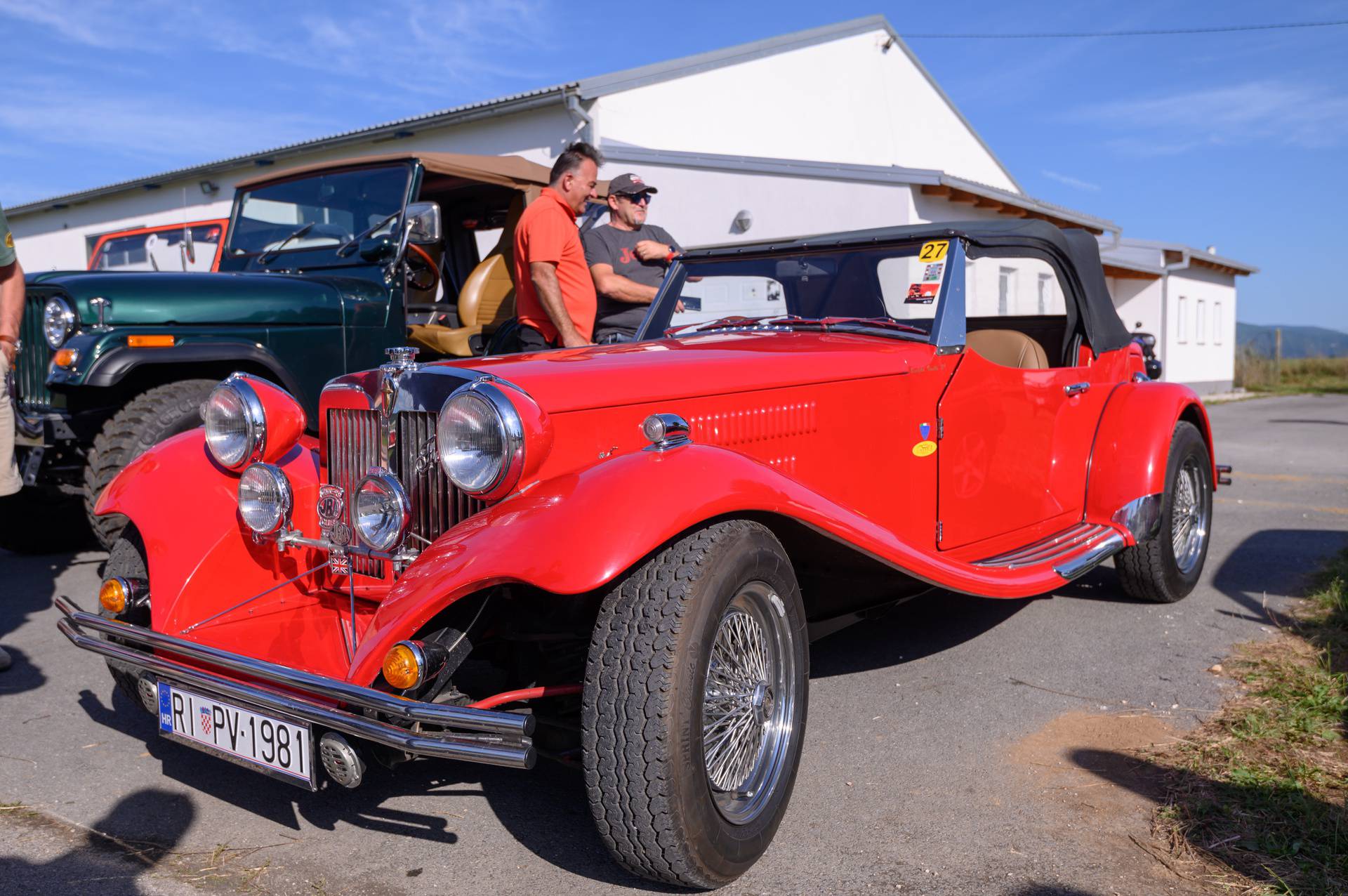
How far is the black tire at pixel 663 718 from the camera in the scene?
2055mm

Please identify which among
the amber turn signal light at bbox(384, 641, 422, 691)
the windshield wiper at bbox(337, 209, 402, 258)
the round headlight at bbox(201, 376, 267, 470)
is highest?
the windshield wiper at bbox(337, 209, 402, 258)

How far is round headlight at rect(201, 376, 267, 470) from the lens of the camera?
118 inches

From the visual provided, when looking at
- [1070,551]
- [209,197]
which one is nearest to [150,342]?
[1070,551]

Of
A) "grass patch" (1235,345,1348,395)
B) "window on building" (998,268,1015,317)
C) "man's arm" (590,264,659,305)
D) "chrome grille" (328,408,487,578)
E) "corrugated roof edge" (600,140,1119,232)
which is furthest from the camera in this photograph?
"grass patch" (1235,345,1348,395)

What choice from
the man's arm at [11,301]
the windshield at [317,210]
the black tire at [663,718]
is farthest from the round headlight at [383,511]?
the windshield at [317,210]

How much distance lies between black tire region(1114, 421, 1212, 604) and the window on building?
7802 mm

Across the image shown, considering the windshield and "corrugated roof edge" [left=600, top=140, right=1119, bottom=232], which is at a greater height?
"corrugated roof edge" [left=600, top=140, right=1119, bottom=232]

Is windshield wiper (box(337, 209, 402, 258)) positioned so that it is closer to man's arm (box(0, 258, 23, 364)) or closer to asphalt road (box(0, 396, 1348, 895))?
man's arm (box(0, 258, 23, 364))

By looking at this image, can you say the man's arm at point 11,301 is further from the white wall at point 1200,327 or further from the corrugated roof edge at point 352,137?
the white wall at point 1200,327

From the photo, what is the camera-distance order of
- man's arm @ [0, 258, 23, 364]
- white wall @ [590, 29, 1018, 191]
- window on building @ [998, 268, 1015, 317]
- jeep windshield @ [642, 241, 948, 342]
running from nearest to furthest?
jeep windshield @ [642, 241, 948, 342] → man's arm @ [0, 258, 23, 364] → window on building @ [998, 268, 1015, 317] → white wall @ [590, 29, 1018, 191]

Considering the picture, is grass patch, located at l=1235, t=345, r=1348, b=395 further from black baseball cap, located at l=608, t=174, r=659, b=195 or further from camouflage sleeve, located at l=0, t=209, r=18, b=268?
camouflage sleeve, located at l=0, t=209, r=18, b=268

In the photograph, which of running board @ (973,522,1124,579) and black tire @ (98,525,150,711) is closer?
black tire @ (98,525,150,711)

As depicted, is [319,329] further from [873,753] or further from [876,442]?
[873,753]

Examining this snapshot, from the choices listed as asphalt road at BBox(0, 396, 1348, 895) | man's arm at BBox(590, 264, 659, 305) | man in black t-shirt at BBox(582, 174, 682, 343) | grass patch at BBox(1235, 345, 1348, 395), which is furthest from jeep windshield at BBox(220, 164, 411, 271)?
grass patch at BBox(1235, 345, 1348, 395)
